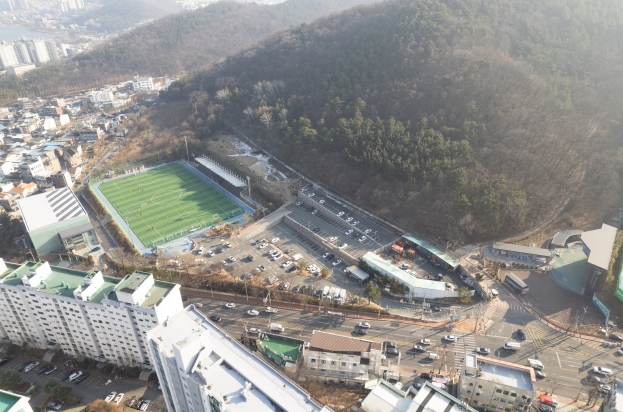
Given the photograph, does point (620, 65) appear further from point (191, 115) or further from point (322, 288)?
point (191, 115)

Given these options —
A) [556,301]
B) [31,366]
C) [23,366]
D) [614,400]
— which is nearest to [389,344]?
[614,400]

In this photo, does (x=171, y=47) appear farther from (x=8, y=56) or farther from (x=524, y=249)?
(x=524, y=249)

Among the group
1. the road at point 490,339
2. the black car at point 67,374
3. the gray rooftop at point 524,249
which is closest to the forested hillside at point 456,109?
the gray rooftop at point 524,249

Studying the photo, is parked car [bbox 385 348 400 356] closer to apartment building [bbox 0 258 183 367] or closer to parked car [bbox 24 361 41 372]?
apartment building [bbox 0 258 183 367]

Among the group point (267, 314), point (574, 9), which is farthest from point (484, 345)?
point (574, 9)

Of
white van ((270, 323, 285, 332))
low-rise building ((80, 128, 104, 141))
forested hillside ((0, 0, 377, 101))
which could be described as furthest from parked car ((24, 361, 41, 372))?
forested hillside ((0, 0, 377, 101))

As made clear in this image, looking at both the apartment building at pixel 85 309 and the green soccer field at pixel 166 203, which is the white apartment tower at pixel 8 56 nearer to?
the green soccer field at pixel 166 203
